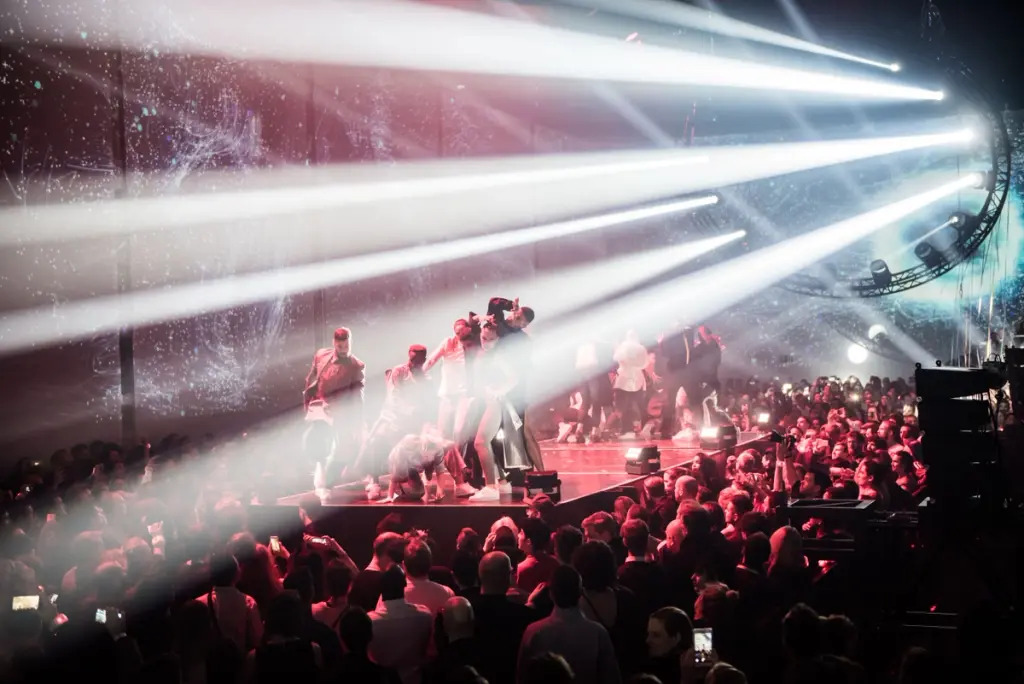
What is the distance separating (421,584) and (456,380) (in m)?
3.87

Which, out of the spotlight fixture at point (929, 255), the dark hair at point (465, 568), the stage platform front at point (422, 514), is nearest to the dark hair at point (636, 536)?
the dark hair at point (465, 568)

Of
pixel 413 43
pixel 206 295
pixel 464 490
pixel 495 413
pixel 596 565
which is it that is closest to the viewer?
pixel 596 565

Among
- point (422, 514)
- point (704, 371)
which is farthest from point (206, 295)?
point (704, 371)

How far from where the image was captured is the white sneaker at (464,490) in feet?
25.6

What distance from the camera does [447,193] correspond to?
590 inches

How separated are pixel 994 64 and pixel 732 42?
356 cm

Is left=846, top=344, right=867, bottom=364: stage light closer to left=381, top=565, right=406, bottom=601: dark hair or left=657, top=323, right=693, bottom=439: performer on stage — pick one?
left=657, top=323, right=693, bottom=439: performer on stage

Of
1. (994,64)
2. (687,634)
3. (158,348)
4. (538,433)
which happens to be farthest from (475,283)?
(687,634)

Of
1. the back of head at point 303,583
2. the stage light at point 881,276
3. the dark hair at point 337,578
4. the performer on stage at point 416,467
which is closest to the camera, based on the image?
the back of head at point 303,583

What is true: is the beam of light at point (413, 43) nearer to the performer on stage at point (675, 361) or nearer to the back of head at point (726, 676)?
the performer on stage at point (675, 361)

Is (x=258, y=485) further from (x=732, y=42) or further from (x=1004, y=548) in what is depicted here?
(x=732, y=42)

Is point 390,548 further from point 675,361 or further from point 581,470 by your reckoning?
point 675,361

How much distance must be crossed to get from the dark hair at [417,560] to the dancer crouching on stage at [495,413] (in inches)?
131

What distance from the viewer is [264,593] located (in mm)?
4422
